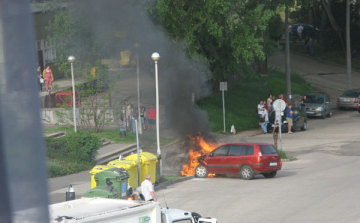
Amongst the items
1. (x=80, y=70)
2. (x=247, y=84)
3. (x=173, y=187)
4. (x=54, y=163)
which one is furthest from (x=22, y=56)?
(x=247, y=84)

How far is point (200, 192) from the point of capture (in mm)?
17391

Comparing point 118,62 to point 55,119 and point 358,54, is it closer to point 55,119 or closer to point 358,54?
point 55,119

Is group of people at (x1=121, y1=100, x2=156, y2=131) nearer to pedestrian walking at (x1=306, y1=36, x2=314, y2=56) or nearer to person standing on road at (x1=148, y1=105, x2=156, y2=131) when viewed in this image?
person standing on road at (x1=148, y1=105, x2=156, y2=131)

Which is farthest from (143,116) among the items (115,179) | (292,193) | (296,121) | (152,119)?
(115,179)

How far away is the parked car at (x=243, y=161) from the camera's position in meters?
19.3

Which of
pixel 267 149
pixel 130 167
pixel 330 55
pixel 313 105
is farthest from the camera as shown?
pixel 330 55

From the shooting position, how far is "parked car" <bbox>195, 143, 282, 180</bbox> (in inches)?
760

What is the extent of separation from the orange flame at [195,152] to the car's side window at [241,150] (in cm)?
158

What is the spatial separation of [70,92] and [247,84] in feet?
53.3

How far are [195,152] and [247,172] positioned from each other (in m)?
3.32

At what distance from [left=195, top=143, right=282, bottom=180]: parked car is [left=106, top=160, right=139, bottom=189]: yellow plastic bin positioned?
13.5 feet

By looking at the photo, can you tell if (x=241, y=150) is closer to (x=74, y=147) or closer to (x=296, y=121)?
(x=74, y=147)

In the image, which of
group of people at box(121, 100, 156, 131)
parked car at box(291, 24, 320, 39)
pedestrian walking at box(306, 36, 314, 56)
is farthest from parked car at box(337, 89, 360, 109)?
parked car at box(291, 24, 320, 39)

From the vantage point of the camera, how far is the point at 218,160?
20.2 meters
